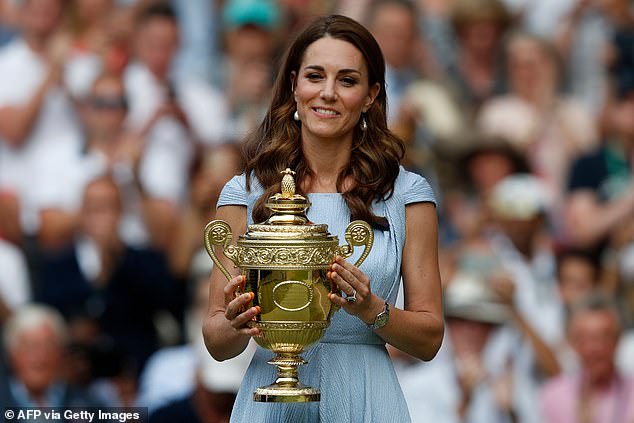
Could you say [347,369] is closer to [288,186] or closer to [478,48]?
[288,186]

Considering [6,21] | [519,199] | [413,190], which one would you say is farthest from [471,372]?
[413,190]

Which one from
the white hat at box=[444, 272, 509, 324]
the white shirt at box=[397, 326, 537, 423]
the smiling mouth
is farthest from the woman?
the white hat at box=[444, 272, 509, 324]

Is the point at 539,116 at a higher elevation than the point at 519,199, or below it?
higher

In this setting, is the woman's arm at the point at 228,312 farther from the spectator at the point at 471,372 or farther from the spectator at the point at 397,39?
the spectator at the point at 397,39

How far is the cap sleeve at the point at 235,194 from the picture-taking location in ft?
12.2

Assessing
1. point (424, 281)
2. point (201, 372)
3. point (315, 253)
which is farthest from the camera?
point (201, 372)

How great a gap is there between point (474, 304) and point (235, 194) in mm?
4239

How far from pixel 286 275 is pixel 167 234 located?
478 cm

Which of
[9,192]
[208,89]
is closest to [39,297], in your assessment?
[9,192]

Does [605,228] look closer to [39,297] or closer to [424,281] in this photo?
[39,297]

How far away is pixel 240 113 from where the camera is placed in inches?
322

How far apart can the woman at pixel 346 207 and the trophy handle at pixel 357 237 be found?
0.18 metres

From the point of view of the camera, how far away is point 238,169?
7.88 metres

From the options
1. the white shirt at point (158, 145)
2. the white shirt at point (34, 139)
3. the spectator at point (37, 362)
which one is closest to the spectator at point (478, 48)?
the white shirt at point (158, 145)
